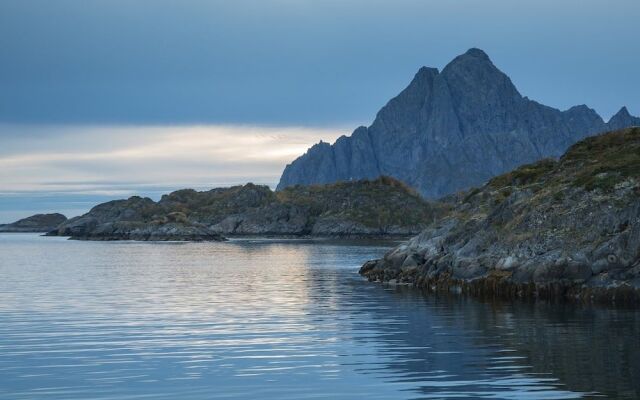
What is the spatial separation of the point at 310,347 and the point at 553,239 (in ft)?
102

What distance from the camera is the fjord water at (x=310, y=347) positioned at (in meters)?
28.2

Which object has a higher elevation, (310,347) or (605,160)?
(605,160)

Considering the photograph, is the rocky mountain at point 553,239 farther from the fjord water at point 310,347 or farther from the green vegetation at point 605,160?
the fjord water at point 310,347

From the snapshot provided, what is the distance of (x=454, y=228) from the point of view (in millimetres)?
82250

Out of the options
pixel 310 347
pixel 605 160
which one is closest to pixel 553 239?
pixel 605 160

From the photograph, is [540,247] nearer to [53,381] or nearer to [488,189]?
[488,189]

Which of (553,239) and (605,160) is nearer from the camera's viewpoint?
(553,239)

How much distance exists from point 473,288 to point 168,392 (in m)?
42.7

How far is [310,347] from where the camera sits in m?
38.3

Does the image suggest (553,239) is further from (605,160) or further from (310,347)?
(310,347)

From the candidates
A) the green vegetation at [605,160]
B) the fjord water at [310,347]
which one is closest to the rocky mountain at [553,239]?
the green vegetation at [605,160]

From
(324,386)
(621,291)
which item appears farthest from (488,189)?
(324,386)

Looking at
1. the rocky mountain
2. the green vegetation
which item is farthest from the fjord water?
the green vegetation

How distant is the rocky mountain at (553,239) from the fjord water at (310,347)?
448 cm
